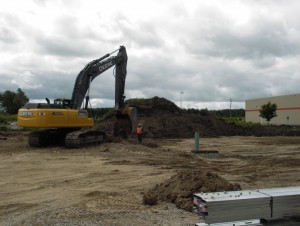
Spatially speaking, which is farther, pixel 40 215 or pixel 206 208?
pixel 40 215

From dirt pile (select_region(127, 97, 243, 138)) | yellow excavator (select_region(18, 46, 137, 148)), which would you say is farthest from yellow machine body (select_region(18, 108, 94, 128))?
dirt pile (select_region(127, 97, 243, 138))

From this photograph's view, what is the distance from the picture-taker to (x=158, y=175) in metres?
11.9

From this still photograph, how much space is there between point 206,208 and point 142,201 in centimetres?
464

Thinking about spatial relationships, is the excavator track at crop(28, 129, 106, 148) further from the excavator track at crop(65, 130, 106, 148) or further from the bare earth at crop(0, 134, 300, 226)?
the bare earth at crop(0, 134, 300, 226)

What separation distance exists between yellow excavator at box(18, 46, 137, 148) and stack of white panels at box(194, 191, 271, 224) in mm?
14407

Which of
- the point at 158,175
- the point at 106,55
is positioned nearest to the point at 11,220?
the point at 158,175

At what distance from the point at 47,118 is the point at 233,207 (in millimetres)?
14551

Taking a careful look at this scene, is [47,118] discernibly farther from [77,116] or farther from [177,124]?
[177,124]

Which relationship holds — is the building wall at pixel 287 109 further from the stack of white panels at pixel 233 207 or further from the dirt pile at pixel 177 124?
the stack of white panels at pixel 233 207

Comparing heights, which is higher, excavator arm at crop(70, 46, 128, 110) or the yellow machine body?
excavator arm at crop(70, 46, 128, 110)

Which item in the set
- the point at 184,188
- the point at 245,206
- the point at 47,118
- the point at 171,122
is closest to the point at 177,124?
the point at 171,122

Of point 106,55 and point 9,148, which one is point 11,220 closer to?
point 9,148

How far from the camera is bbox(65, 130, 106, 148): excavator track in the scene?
1889 centimetres

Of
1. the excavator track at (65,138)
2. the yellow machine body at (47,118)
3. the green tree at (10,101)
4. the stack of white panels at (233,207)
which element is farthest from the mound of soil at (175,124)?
the green tree at (10,101)
